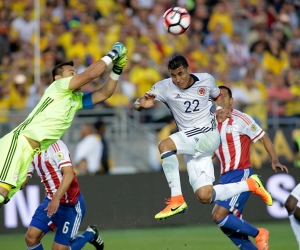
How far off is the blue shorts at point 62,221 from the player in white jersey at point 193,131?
3.81 feet

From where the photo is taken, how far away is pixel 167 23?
10.5m

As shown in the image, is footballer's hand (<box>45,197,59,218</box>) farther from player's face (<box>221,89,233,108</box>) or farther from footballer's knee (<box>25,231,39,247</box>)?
player's face (<box>221,89,233,108</box>)

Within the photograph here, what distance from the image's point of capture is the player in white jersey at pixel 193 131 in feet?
31.2

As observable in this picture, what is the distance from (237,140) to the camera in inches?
416

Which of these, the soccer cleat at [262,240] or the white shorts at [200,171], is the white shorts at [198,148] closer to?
the white shorts at [200,171]

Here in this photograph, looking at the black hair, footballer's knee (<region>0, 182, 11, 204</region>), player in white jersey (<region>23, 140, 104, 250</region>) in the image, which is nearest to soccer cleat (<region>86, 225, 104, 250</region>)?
player in white jersey (<region>23, 140, 104, 250</region>)

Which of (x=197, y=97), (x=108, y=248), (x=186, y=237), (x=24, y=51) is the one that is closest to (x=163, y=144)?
(x=197, y=97)

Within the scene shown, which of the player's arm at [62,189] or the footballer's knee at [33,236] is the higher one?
the player's arm at [62,189]

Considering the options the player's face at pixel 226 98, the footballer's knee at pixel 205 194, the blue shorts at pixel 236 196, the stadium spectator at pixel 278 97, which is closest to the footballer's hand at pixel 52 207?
the footballer's knee at pixel 205 194

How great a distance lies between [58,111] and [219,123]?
285 cm

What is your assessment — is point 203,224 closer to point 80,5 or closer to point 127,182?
point 127,182

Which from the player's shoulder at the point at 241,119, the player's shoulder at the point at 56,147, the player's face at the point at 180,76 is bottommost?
the player's shoulder at the point at 241,119

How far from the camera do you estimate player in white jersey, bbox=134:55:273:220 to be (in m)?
9.52

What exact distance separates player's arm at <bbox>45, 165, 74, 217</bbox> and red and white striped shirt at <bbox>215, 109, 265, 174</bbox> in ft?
8.11
